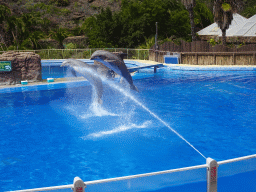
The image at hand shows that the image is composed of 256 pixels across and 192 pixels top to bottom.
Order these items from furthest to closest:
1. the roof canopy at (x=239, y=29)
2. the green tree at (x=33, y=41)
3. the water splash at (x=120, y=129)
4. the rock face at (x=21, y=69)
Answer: the green tree at (x=33, y=41), the roof canopy at (x=239, y=29), the rock face at (x=21, y=69), the water splash at (x=120, y=129)

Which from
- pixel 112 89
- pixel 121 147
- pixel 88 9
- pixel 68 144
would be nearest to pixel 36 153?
pixel 68 144

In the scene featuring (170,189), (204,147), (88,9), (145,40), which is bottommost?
(204,147)

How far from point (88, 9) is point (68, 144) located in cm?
5052

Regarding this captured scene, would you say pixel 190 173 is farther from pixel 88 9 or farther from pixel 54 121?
pixel 88 9

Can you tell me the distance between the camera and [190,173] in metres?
4.16

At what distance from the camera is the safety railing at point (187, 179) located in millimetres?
3816

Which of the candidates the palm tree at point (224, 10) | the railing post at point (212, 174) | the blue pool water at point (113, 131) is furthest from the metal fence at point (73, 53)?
the railing post at point (212, 174)

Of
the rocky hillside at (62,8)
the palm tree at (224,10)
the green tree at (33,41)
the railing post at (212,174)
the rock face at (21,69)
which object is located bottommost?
the railing post at (212,174)

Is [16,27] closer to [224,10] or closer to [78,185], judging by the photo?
[224,10]

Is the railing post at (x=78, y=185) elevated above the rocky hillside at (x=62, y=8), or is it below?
below

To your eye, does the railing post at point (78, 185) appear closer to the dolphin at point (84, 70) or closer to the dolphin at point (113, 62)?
the dolphin at point (113, 62)

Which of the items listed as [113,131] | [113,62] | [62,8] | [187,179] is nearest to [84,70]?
[113,62]

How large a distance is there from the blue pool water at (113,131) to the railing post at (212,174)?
3581 mm

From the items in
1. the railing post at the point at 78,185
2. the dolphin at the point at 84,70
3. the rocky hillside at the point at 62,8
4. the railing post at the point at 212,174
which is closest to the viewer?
the railing post at the point at 78,185
